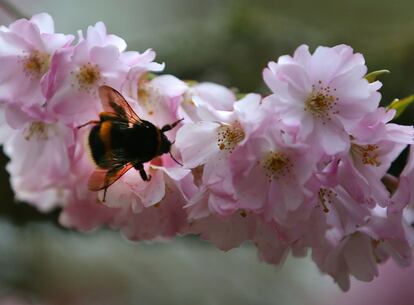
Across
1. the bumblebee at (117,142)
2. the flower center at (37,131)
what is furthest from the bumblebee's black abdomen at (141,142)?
the flower center at (37,131)

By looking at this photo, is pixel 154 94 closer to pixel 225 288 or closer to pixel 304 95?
pixel 304 95

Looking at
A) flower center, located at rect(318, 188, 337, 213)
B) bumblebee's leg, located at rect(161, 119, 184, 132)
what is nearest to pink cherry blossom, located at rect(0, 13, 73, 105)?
bumblebee's leg, located at rect(161, 119, 184, 132)

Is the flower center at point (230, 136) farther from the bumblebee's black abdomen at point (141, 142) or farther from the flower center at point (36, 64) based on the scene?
the flower center at point (36, 64)

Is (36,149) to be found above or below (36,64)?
below

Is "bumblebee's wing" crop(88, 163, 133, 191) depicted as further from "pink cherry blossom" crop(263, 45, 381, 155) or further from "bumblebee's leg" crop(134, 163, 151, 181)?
"pink cherry blossom" crop(263, 45, 381, 155)

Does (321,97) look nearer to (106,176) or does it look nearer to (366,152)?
(366,152)

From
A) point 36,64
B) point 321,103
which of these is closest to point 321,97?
point 321,103
